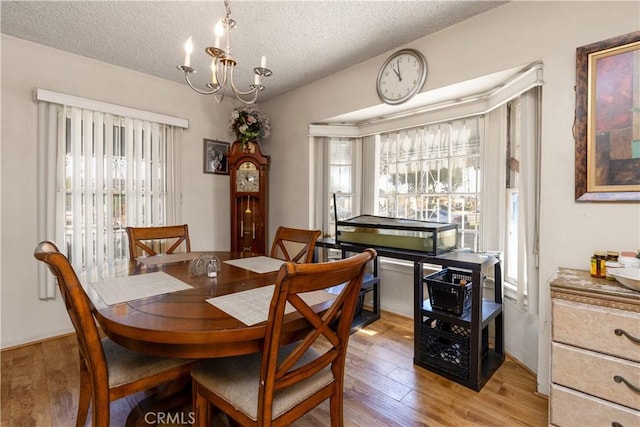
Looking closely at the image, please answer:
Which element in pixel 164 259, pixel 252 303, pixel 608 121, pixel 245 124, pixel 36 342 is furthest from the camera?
pixel 245 124

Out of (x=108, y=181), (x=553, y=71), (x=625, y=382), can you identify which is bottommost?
(x=625, y=382)

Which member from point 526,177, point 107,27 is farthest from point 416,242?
point 107,27

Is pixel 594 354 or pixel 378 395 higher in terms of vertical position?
pixel 594 354

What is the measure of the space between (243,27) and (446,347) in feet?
8.78

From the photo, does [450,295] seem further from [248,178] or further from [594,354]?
[248,178]

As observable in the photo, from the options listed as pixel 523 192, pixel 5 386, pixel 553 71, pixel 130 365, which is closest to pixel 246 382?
pixel 130 365

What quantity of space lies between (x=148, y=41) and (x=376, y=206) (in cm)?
250

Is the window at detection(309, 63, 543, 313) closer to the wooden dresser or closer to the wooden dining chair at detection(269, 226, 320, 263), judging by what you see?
the wooden dresser

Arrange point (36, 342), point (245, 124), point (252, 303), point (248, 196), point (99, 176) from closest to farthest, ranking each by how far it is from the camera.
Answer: point (252, 303) → point (36, 342) → point (99, 176) → point (245, 124) → point (248, 196)

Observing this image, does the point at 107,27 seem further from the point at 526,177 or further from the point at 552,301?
the point at 552,301

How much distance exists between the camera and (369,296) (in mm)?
3213

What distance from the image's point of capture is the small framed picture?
3.44 metres

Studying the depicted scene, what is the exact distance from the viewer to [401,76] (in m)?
2.43

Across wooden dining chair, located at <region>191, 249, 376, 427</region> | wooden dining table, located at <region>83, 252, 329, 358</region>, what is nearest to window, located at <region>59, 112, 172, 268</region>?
wooden dining table, located at <region>83, 252, 329, 358</region>
